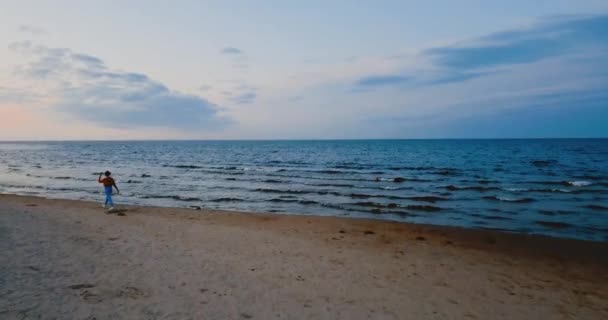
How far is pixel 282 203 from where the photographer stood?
20766mm

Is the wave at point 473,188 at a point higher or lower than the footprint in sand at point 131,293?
lower

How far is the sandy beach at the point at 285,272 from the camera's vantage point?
21.3ft

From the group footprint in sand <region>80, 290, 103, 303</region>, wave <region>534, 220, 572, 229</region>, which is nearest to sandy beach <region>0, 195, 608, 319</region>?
footprint in sand <region>80, 290, 103, 303</region>

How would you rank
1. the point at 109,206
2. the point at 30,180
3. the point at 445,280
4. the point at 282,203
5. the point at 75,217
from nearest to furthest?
the point at 445,280
the point at 75,217
the point at 109,206
the point at 282,203
the point at 30,180

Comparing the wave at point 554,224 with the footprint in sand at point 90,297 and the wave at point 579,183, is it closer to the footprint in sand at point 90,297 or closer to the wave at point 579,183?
the wave at point 579,183

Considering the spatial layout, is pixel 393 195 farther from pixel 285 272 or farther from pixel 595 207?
pixel 285 272

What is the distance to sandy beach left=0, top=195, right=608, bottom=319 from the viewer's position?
650cm

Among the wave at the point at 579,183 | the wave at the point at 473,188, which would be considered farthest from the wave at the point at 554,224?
the wave at the point at 579,183

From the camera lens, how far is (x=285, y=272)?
8602mm

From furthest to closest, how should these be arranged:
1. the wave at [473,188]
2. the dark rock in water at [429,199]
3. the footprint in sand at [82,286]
Result: 1. the wave at [473,188]
2. the dark rock in water at [429,199]
3. the footprint in sand at [82,286]

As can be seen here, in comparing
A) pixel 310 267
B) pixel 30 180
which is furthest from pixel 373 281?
pixel 30 180

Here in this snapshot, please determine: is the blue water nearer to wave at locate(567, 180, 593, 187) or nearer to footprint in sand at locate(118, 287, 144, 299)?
wave at locate(567, 180, 593, 187)

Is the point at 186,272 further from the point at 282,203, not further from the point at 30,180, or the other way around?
the point at 30,180

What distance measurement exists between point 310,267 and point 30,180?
32245 millimetres
